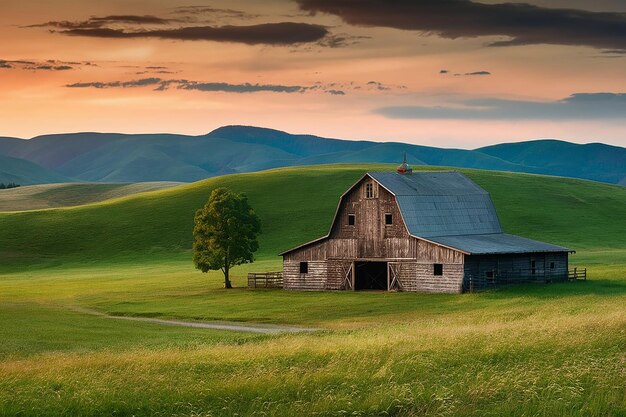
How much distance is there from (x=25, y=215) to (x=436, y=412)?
143 metres

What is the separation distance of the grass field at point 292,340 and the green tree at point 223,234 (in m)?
2.60

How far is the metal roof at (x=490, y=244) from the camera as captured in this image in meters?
70.9

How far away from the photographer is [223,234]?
84.3 meters

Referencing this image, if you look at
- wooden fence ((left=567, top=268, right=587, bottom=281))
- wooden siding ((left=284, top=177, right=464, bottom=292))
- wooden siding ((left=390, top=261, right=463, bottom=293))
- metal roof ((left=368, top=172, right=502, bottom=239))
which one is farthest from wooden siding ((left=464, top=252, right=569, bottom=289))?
metal roof ((left=368, top=172, right=502, bottom=239))

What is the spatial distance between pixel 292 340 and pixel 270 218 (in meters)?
105

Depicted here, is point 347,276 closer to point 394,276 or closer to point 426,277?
point 394,276

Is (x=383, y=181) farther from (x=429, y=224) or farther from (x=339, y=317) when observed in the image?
(x=339, y=317)

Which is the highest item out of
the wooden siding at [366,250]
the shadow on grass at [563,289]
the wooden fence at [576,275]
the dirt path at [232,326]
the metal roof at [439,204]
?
the metal roof at [439,204]

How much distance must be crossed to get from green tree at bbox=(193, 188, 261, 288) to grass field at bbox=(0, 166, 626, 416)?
260 centimetres

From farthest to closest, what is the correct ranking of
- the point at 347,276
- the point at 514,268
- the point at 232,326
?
the point at 347,276, the point at 514,268, the point at 232,326

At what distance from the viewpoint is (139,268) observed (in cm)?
11250

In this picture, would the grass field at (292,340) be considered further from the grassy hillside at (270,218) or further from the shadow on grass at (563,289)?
the grassy hillside at (270,218)

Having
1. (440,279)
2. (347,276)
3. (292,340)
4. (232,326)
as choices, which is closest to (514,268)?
(440,279)

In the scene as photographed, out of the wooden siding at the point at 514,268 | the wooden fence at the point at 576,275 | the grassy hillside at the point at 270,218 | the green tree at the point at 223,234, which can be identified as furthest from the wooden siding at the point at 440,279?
the grassy hillside at the point at 270,218
